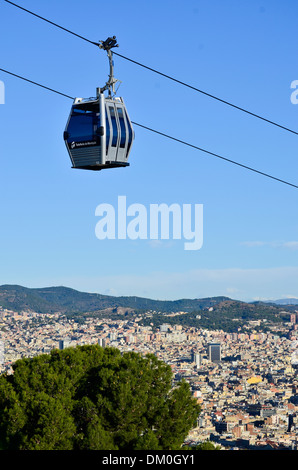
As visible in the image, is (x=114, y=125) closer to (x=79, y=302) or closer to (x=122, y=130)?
(x=122, y=130)

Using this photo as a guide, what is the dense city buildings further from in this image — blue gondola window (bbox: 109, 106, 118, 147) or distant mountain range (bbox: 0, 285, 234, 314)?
blue gondola window (bbox: 109, 106, 118, 147)

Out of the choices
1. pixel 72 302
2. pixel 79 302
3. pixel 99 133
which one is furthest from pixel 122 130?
pixel 79 302

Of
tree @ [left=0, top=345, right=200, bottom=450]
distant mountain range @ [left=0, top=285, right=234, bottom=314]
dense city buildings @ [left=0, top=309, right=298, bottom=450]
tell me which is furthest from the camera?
distant mountain range @ [left=0, top=285, right=234, bottom=314]

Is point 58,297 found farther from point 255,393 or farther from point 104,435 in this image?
point 104,435

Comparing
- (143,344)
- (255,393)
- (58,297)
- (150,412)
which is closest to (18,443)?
(150,412)

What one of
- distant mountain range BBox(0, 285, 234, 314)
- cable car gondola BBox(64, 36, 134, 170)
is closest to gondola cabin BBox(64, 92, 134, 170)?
cable car gondola BBox(64, 36, 134, 170)

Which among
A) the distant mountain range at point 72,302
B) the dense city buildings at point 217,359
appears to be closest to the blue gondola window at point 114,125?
the dense city buildings at point 217,359

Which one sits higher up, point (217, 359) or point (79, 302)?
point (79, 302)
